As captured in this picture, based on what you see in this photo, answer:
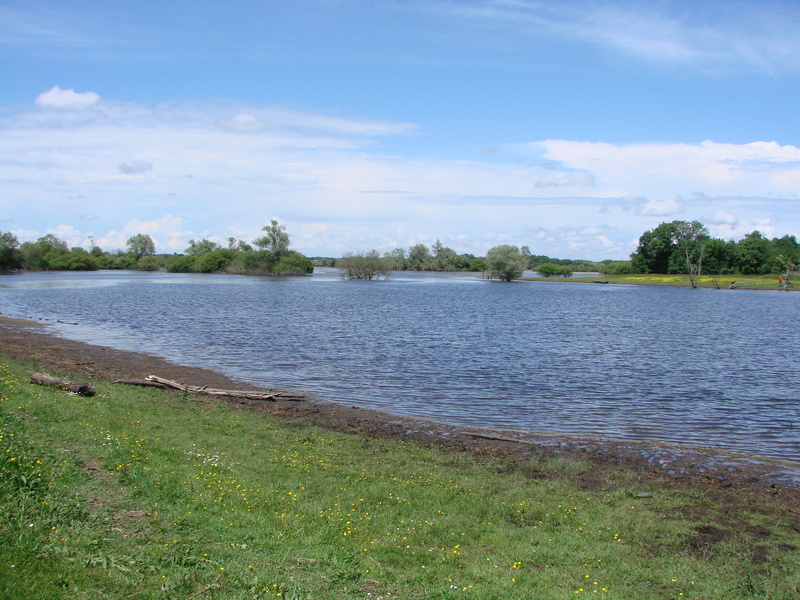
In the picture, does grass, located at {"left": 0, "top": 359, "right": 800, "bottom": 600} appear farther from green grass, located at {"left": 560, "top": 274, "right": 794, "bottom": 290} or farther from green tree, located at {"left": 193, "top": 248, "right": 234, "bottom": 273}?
green tree, located at {"left": 193, "top": 248, "right": 234, "bottom": 273}

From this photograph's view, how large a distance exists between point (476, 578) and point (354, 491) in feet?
12.7

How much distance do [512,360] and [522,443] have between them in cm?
1522

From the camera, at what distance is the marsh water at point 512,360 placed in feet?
66.0

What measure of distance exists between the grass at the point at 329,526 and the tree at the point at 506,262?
474 feet

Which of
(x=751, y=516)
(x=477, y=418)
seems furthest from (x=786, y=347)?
(x=751, y=516)

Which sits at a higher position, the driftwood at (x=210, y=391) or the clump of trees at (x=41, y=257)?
the clump of trees at (x=41, y=257)

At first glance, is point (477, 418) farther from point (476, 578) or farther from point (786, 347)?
point (786, 347)

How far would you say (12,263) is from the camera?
154 metres

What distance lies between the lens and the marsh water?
20.1 meters

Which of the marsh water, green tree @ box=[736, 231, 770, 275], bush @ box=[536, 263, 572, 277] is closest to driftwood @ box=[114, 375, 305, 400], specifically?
the marsh water

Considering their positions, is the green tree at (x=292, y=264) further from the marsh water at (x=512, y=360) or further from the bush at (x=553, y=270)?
the marsh water at (x=512, y=360)

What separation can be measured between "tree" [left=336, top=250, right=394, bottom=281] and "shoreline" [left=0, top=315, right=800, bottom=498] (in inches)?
5009

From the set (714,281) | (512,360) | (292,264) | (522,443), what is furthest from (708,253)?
(522,443)

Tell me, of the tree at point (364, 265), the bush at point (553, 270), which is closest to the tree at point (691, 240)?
the bush at point (553, 270)
